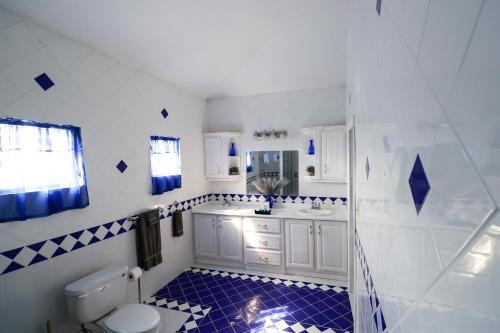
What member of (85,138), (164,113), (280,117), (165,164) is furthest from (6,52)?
(280,117)

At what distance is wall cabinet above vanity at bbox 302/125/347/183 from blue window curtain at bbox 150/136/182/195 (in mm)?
1880

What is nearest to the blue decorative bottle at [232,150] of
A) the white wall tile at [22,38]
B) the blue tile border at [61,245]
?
the blue tile border at [61,245]

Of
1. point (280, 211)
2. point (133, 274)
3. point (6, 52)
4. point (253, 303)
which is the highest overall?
point (6, 52)

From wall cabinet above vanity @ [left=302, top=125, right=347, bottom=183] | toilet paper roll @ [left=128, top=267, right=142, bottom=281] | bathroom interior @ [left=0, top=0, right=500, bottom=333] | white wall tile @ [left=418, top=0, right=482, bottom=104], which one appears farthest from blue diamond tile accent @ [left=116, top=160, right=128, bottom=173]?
white wall tile @ [left=418, top=0, right=482, bottom=104]

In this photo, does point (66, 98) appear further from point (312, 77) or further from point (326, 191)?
point (326, 191)

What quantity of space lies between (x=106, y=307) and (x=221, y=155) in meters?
2.59

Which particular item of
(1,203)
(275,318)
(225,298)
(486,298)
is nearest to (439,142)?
(486,298)

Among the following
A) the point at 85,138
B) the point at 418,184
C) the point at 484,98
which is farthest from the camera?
the point at 85,138

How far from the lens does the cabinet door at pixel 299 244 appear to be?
346 cm

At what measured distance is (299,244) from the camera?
3521mm

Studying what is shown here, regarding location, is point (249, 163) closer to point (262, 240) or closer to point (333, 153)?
point (262, 240)

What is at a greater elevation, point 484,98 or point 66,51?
point 66,51

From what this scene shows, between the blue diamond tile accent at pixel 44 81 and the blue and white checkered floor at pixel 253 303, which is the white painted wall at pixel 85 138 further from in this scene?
the blue and white checkered floor at pixel 253 303

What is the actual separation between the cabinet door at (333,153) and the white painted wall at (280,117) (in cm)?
28
